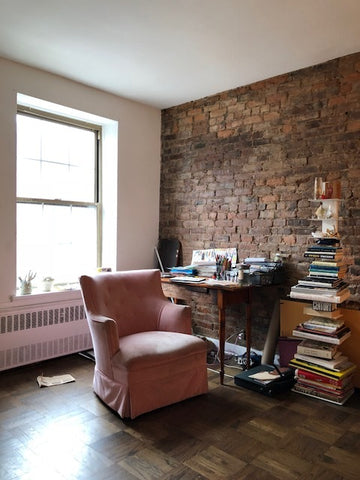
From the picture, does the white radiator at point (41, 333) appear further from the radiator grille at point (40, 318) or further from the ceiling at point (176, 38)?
the ceiling at point (176, 38)

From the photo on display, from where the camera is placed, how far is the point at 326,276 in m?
2.99

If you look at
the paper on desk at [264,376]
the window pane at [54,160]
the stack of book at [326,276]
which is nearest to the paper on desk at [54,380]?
the paper on desk at [264,376]

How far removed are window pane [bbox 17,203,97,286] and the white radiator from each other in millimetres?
356

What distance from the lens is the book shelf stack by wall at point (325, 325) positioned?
9.62ft

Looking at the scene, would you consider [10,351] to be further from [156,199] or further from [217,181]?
[217,181]

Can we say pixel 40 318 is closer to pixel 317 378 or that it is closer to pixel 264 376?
pixel 264 376

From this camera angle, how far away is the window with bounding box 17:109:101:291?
3.79 metres

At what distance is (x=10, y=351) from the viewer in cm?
347

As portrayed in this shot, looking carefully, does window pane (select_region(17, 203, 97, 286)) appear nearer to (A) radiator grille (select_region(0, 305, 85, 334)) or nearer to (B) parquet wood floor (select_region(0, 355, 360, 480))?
(A) radiator grille (select_region(0, 305, 85, 334))

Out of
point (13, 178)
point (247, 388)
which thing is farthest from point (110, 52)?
point (247, 388)

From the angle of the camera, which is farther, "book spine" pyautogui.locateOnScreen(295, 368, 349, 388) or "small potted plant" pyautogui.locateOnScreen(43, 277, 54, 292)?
"small potted plant" pyautogui.locateOnScreen(43, 277, 54, 292)

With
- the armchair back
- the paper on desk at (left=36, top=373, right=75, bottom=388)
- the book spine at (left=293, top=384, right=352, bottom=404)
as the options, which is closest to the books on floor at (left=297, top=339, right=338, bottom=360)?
the book spine at (left=293, top=384, right=352, bottom=404)

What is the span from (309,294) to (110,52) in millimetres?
2545

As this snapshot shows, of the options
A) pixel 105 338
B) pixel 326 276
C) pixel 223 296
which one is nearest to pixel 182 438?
pixel 105 338
